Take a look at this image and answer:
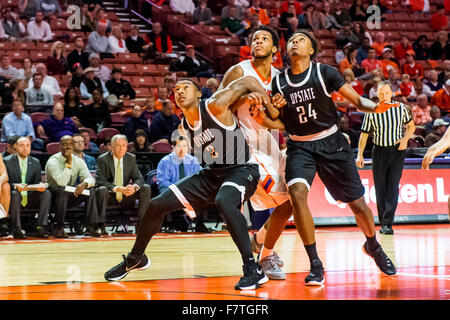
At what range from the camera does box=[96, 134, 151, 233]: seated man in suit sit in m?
10.9

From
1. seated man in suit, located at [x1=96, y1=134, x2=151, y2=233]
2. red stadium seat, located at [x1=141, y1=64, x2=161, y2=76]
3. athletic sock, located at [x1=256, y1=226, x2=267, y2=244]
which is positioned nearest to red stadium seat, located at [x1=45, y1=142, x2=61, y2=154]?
seated man in suit, located at [x1=96, y1=134, x2=151, y2=233]

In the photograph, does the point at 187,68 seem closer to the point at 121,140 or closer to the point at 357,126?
the point at 357,126

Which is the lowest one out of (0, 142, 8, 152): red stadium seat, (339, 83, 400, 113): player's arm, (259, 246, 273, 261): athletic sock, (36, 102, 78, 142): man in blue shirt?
(259, 246, 273, 261): athletic sock

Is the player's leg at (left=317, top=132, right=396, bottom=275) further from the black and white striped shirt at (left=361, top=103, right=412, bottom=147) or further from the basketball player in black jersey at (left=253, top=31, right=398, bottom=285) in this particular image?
the black and white striped shirt at (left=361, top=103, right=412, bottom=147)

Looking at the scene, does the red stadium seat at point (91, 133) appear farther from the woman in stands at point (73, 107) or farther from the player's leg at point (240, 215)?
the player's leg at point (240, 215)

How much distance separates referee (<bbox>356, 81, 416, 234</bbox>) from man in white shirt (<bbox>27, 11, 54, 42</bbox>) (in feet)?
Answer: 25.3

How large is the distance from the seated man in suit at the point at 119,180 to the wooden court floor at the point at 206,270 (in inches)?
Result: 27.8

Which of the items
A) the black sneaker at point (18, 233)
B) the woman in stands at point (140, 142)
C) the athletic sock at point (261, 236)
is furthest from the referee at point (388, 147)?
the black sneaker at point (18, 233)

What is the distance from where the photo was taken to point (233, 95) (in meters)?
5.55

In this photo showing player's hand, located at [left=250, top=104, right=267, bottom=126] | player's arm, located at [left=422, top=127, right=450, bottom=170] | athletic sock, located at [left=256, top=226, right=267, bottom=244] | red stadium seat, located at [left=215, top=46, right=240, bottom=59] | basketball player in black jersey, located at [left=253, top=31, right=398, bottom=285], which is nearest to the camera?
player's arm, located at [left=422, top=127, right=450, bottom=170]

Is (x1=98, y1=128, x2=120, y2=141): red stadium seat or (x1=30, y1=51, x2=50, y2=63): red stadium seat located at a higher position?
(x1=30, y1=51, x2=50, y2=63): red stadium seat

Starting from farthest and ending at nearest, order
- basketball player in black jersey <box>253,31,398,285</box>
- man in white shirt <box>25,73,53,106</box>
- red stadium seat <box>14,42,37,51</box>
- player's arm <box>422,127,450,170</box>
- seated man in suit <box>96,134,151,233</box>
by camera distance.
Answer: red stadium seat <box>14,42,37,51</box>
man in white shirt <box>25,73,53,106</box>
seated man in suit <box>96,134,151,233</box>
basketball player in black jersey <box>253,31,398,285</box>
player's arm <box>422,127,450,170</box>

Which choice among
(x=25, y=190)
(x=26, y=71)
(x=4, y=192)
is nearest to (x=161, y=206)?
(x=4, y=192)
